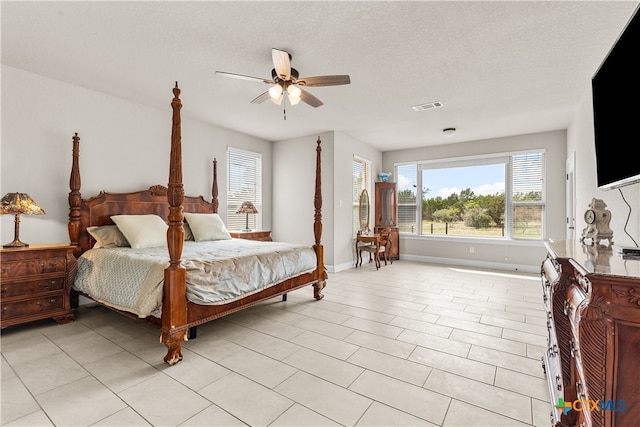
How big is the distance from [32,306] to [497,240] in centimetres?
703

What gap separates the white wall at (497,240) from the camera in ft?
18.2

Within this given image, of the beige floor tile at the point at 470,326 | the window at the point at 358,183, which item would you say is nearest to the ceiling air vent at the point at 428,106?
the window at the point at 358,183

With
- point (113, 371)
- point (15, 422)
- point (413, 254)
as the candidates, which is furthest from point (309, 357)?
point (413, 254)

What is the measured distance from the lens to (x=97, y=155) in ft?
12.5

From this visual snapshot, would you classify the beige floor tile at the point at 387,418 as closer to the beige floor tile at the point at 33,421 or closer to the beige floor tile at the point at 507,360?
the beige floor tile at the point at 507,360

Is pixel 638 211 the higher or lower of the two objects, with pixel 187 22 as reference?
lower

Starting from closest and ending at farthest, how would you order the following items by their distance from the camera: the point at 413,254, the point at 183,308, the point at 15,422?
the point at 15,422
the point at 183,308
the point at 413,254

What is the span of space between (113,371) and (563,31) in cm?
432

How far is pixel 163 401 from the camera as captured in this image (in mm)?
1833

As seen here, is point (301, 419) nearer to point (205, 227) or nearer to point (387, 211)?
point (205, 227)

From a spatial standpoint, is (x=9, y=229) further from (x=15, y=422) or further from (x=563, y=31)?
(x=563, y=31)

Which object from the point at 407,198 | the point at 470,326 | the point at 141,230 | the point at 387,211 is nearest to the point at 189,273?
the point at 141,230

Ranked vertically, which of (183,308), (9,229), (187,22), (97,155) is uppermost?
(187,22)

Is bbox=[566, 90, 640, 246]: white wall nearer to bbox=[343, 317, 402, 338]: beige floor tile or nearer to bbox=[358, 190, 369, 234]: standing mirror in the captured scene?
bbox=[343, 317, 402, 338]: beige floor tile
